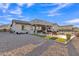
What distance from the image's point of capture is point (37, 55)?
3.26 m

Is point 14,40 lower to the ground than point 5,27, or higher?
lower

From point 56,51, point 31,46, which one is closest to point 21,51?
point 31,46

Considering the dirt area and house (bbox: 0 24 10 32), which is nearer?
the dirt area

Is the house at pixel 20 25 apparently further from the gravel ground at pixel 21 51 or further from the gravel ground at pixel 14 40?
the gravel ground at pixel 21 51

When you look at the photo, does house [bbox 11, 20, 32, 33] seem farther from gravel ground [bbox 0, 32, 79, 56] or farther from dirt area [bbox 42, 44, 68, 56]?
dirt area [bbox 42, 44, 68, 56]

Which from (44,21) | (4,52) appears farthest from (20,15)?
(4,52)

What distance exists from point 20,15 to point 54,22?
49cm

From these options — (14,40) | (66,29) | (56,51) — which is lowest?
(56,51)

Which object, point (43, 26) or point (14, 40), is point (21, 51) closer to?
point (14, 40)

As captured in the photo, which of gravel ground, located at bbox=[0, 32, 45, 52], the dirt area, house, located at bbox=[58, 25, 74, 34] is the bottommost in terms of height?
the dirt area

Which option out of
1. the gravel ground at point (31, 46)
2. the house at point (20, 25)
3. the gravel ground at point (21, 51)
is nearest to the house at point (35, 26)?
the house at point (20, 25)

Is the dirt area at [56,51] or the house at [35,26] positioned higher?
the house at [35,26]

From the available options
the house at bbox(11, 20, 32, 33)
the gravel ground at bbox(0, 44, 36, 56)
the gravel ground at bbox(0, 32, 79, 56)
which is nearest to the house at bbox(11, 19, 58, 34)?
the house at bbox(11, 20, 32, 33)

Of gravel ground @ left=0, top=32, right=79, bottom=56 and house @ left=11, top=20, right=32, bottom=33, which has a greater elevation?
house @ left=11, top=20, right=32, bottom=33
